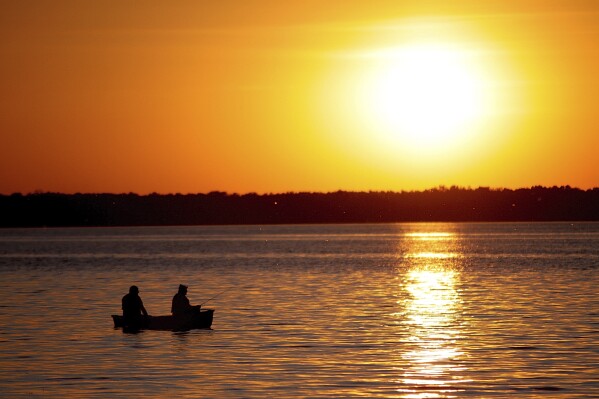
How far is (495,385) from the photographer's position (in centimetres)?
2339

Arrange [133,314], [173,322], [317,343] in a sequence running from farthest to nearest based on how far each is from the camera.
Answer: [173,322], [133,314], [317,343]

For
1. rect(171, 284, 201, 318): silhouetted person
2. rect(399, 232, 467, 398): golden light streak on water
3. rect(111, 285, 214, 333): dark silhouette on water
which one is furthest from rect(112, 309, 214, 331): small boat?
rect(399, 232, 467, 398): golden light streak on water

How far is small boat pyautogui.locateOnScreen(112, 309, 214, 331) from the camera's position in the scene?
35156mm

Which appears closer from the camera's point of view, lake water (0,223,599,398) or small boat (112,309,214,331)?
lake water (0,223,599,398)

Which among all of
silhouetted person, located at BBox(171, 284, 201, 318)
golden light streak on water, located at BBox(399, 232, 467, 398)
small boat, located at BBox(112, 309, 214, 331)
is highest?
silhouetted person, located at BBox(171, 284, 201, 318)

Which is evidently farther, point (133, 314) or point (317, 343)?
point (133, 314)

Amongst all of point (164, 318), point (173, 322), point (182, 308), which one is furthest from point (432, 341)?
point (164, 318)

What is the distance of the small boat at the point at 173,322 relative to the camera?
35156 millimetres

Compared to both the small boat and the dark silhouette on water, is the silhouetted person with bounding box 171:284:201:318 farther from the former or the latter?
the small boat

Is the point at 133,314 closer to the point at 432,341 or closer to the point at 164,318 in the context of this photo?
the point at 164,318

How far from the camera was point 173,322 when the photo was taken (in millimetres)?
35250

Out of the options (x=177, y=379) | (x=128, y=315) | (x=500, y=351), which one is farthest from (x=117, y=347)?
(x=500, y=351)

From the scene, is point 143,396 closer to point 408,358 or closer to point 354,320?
point 408,358

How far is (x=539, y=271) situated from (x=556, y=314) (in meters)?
36.7
